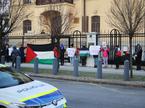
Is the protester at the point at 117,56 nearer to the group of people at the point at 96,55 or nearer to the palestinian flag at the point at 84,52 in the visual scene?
the group of people at the point at 96,55

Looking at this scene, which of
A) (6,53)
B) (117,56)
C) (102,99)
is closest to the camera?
(102,99)

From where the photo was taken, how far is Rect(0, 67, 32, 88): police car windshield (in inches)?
324

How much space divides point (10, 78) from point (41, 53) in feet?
70.5

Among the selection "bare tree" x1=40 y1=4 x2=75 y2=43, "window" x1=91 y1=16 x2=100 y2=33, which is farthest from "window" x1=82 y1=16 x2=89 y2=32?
"bare tree" x1=40 y1=4 x2=75 y2=43

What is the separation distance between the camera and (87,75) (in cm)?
2119

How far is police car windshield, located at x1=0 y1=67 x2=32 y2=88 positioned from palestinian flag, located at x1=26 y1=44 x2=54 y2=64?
2023 centimetres

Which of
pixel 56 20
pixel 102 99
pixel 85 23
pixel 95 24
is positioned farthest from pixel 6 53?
pixel 102 99

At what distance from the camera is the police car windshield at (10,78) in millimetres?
8227

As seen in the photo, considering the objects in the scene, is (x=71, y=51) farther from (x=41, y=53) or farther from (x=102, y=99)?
(x=102, y=99)

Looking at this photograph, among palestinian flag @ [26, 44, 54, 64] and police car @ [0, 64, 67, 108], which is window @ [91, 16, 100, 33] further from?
police car @ [0, 64, 67, 108]

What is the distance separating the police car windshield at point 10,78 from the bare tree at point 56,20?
817 inches

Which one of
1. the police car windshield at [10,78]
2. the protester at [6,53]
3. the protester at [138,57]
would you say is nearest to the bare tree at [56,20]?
the protester at [6,53]

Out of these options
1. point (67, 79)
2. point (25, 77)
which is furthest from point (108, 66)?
point (25, 77)

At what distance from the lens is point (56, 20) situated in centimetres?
3341
